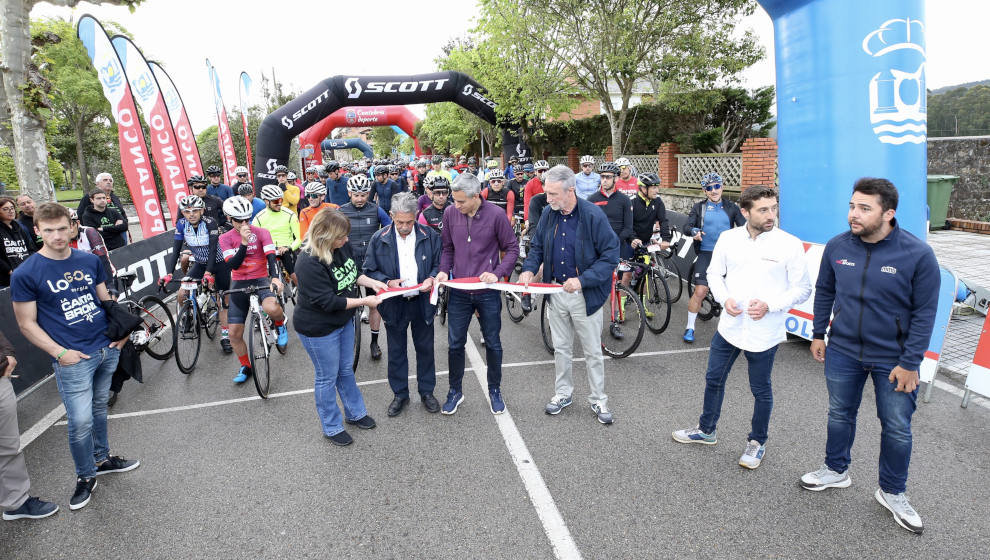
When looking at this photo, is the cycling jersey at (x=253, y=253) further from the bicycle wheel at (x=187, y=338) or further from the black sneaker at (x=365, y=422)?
the black sneaker at (x=365, y=422)

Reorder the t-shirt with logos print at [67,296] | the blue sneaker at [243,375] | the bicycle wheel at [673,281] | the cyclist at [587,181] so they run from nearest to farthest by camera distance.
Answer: the t-shirt with logos print at [67,296] < the blue sneaker at [243,375] < the bicycle wheel at [673,281] < the cyclist at [587,181]

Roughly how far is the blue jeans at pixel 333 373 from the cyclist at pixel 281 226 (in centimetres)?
286

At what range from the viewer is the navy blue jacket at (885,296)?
9.32 ft

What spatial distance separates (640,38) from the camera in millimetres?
15391

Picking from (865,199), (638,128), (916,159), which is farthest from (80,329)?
(638,128)

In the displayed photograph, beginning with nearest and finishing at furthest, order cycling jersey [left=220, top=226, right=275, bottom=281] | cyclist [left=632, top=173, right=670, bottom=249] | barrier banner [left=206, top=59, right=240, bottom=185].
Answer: cycling jersey [left=220, top=226, right=275, bottom=281] < cyclist [left=632, top=173, right=670, bottom=249] < barrier banner [left=206, top=59, right=240, bottom=185]

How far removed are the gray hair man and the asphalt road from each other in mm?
382

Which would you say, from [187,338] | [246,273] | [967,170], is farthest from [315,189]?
[967,170]

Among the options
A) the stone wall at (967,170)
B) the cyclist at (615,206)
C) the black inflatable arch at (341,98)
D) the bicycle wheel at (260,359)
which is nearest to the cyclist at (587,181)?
the cyclist at (615,206)

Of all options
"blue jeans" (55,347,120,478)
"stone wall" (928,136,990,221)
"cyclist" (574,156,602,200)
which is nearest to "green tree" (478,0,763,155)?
"stone wall" (928,136,990,221)

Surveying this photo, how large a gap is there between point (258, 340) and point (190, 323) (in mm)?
1395

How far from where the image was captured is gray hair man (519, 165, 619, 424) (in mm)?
4133

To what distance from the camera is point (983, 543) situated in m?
2.85

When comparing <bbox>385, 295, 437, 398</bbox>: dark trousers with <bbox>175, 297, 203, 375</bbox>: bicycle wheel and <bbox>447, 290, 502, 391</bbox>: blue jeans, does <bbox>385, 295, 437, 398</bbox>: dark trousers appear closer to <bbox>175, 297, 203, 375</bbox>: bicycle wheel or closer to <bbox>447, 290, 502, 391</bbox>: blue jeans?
<bbox>447, 290, 502, 391</bbox>: blue jeans
